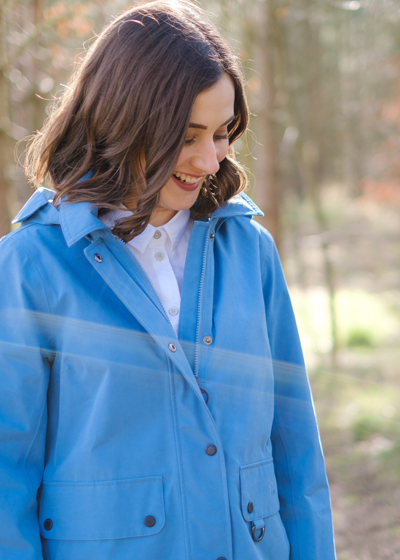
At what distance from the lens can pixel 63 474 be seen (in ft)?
4.36

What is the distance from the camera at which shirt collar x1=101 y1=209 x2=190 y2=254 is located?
4.97ft

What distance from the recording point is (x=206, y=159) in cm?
149

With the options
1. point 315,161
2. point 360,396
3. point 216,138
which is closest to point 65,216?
point 216,138

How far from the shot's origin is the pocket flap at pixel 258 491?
141 cm

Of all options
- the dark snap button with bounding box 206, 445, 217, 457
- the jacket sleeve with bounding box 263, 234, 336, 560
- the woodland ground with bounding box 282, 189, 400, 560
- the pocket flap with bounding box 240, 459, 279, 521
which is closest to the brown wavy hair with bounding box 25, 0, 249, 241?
the jacket sleeve with bounding box 263, 234, 336, 560

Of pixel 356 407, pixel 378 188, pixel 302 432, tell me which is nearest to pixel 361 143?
pixel 378 188

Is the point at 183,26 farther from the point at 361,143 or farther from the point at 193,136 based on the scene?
the point at 361,143

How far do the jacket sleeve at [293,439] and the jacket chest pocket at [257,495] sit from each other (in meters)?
0.13

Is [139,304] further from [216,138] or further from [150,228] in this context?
[216,138]

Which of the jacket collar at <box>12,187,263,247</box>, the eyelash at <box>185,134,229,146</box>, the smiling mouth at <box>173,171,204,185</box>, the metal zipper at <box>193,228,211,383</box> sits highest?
the eyelash at <box>185,134,229,146</box>

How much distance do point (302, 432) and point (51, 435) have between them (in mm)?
728

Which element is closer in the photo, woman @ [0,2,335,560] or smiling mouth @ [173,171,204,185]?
woman @ [0,2,335,560]

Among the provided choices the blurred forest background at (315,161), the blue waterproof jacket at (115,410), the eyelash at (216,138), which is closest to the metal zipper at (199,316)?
the blue waterproof jacket at (115,410)

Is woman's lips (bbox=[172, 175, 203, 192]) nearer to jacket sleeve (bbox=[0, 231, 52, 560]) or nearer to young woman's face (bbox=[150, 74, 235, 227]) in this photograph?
young woman's face (bbox=[150, 74, 235, 227])
